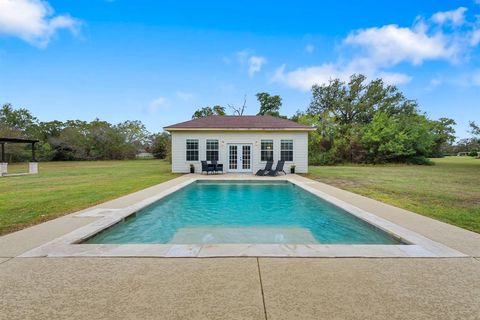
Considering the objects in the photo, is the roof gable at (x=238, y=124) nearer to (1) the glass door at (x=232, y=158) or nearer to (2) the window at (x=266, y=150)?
(2) the window at (x=266, y=150)

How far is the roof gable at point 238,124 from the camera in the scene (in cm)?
1535

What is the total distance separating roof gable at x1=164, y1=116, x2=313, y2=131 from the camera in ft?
50.4

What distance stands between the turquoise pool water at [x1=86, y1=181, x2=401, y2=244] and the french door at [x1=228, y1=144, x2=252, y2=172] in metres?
6.53

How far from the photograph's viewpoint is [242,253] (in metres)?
3.25

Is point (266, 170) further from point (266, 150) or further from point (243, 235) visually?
point (243, 235)

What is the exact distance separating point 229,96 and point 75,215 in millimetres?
30951

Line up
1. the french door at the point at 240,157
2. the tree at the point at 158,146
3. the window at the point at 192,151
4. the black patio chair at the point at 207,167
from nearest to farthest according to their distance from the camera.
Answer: the black patio chair at the point at 207,167 → the window at the point at 192,151 → the french door at the point at 240,157 → the tree at the point at 158,146

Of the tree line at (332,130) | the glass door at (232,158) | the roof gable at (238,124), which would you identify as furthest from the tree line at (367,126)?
the glass door at (232,158)

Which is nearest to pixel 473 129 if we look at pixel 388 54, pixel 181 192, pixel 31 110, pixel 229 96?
pixel 388 54

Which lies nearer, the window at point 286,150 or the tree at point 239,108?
the window at point 286,150

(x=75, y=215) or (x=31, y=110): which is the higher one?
(x=31, y=110)

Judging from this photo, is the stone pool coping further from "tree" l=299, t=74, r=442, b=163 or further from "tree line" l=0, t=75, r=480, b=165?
"tree" l=299, t=74, r=442, b=163

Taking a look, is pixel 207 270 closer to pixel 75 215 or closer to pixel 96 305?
pixel 96 305

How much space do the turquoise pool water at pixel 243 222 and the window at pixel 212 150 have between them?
648 centimetres
